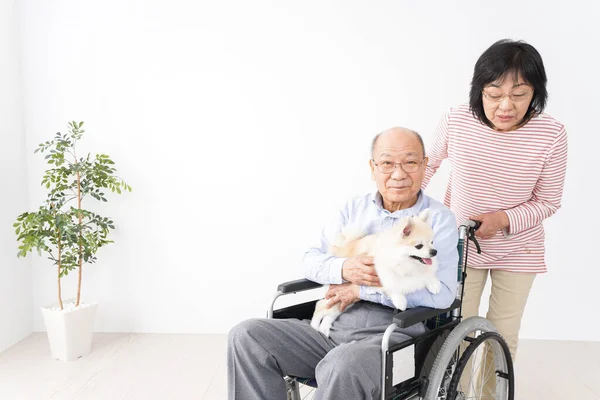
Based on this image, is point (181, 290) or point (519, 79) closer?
point (519, 79)

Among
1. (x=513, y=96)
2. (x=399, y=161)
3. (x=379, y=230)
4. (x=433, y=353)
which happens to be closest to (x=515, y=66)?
(x=513, y=96)

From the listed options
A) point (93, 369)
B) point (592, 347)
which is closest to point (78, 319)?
point (93, 369)

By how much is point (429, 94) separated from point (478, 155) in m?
1.32

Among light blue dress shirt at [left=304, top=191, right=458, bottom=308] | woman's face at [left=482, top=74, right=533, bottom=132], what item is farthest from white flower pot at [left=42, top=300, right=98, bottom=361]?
woman's face at [left=482, top=74, right=533, bottom=132]

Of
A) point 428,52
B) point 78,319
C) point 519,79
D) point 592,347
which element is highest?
point 428,52

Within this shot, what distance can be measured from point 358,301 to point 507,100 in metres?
0.85

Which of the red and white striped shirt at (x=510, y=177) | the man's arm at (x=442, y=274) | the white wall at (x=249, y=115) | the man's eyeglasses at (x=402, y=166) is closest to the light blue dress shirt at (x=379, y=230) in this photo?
the man's arm at (x=442, y=274)

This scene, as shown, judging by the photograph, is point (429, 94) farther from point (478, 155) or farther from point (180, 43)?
point (180, 43)

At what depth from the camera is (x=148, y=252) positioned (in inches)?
133

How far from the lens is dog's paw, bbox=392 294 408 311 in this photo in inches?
62.8

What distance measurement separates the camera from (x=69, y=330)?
115 inches

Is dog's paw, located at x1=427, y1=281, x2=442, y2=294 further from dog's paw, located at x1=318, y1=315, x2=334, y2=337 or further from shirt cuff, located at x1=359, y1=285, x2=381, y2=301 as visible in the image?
dog's paw, located at x1=318, y1=315, x2=334, y2=337

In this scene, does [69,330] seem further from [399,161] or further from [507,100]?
[507,100]

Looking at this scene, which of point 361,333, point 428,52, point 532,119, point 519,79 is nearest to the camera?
point 361,333
